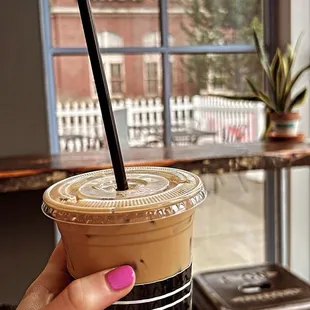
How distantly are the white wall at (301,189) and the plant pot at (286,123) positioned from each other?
300 millimetres

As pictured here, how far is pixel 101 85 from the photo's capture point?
0.55 meters

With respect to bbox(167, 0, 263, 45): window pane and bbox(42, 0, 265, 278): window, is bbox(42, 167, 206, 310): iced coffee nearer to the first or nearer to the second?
bbox(42, 0, 265, 278): window

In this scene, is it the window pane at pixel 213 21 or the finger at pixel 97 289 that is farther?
the window pane at pixel 213 21

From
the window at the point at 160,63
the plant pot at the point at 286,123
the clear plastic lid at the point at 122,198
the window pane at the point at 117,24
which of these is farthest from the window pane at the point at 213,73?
the clear plastic lid at the point at 122,198

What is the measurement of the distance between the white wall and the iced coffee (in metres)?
1.60

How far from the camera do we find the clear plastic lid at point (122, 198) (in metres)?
0.53

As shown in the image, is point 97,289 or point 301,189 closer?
point 97,289

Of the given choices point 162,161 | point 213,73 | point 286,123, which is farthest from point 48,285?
point 213,73

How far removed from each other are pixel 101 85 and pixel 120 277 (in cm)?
21

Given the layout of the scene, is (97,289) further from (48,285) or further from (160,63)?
(160,63)

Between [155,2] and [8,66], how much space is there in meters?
0.63

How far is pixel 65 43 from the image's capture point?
1.89m

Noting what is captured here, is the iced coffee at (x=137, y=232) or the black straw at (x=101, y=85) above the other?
the black straw at (x=101, y=85)

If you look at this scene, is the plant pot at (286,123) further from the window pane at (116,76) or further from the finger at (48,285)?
the finger at (48,285)
